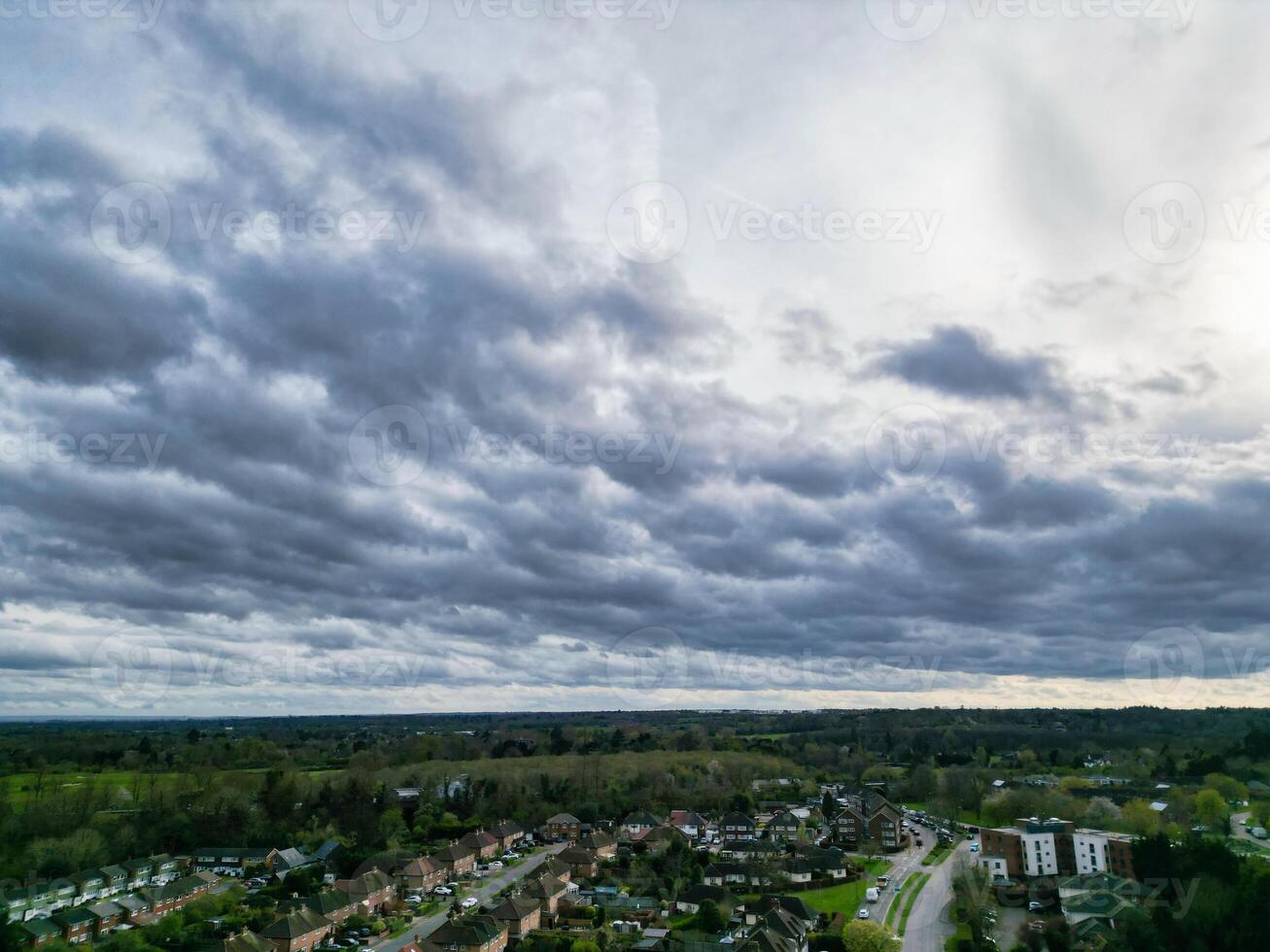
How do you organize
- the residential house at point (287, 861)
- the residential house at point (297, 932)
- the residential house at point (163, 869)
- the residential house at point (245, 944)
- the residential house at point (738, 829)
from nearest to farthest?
1. the residential house at point (245, 944)
2. the residential house at point (297, 932)
3. the residential house at point (163, 869)
4. the residential house at point (287, 861)
5. the residential house at point (738, 829)

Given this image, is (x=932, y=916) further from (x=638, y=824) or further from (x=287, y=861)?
(x=287, y=861)

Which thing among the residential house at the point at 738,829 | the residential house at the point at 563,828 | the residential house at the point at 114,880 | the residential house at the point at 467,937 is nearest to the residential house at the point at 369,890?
the residential house at the point at 467,937

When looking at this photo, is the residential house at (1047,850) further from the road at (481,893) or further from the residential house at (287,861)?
the residential house at (287,861)

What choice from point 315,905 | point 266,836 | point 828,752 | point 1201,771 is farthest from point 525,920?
point 828,752

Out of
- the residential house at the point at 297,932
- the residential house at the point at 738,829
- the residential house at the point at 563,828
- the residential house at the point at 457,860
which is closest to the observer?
the residential house at the point at 297,932

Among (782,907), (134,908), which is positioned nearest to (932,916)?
(782,907)

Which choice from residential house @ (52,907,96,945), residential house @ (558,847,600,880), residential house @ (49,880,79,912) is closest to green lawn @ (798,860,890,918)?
residential house @ (558,847,600,880)
